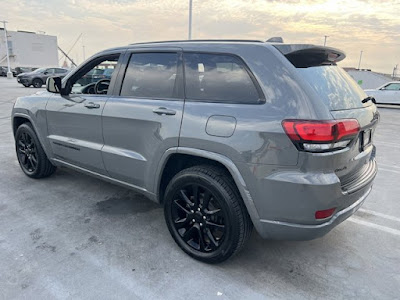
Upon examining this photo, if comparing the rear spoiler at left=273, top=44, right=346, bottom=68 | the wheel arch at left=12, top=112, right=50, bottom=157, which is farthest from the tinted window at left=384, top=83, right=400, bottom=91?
the wheel arch at left=12, top=112, right=50, bottom=157

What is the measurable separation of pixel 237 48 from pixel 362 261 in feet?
6.98

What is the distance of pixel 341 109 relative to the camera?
224 centimetres

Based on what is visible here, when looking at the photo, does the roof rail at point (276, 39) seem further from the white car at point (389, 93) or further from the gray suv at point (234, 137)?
the white car at point (389, 93)

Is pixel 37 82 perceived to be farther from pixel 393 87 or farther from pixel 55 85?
pixel 393 87

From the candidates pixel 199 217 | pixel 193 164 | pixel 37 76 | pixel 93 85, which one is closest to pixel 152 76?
pixel 193 164

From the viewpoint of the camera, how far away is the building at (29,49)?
50.5 metres

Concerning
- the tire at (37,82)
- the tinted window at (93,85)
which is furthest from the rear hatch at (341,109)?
the tire at (37,82)

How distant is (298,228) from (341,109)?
0.92 m

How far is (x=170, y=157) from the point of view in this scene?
2707 millimetres

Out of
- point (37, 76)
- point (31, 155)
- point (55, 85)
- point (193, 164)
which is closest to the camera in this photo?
point (193, 164)

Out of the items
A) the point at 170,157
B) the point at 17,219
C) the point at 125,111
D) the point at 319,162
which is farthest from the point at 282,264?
the point at 17,219

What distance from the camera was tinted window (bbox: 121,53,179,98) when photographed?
2754mm

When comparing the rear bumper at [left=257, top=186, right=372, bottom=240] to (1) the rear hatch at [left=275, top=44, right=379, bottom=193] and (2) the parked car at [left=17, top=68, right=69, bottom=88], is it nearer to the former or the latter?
(1) the rear hatch at [left=275, top=44, right=379, bottom=193]

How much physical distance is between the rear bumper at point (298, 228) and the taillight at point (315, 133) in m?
0.55
